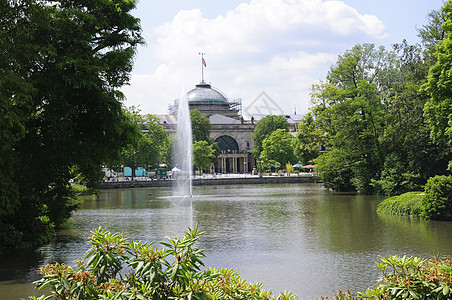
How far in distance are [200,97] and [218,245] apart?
117m

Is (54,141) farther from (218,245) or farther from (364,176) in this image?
(364,176)

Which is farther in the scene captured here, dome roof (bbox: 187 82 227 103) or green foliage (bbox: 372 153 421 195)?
dome roof (bbox: 187 82 227 103)

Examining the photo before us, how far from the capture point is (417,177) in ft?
121

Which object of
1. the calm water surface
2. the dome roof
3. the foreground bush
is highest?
the dome roof

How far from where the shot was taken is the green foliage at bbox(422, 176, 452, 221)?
23.1m

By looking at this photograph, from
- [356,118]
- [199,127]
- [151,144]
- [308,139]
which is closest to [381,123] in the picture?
[356,118]

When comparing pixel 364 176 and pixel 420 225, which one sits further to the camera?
pixel 364 176

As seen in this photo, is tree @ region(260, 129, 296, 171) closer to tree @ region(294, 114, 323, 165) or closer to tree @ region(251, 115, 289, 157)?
tree @ region(294, 114, 323, 165)

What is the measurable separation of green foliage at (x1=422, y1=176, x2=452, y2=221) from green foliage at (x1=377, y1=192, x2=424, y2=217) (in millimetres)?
642

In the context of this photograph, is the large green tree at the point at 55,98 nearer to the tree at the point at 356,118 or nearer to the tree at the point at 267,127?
the tree at the point at 356,118

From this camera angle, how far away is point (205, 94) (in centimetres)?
13462

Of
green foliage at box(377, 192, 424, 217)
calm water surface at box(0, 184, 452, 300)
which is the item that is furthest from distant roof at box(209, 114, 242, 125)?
green foliage at box(377, 192, 424, 217)

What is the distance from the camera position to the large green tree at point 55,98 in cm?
1642

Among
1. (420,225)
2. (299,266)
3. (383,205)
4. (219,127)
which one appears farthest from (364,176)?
(219,127)
